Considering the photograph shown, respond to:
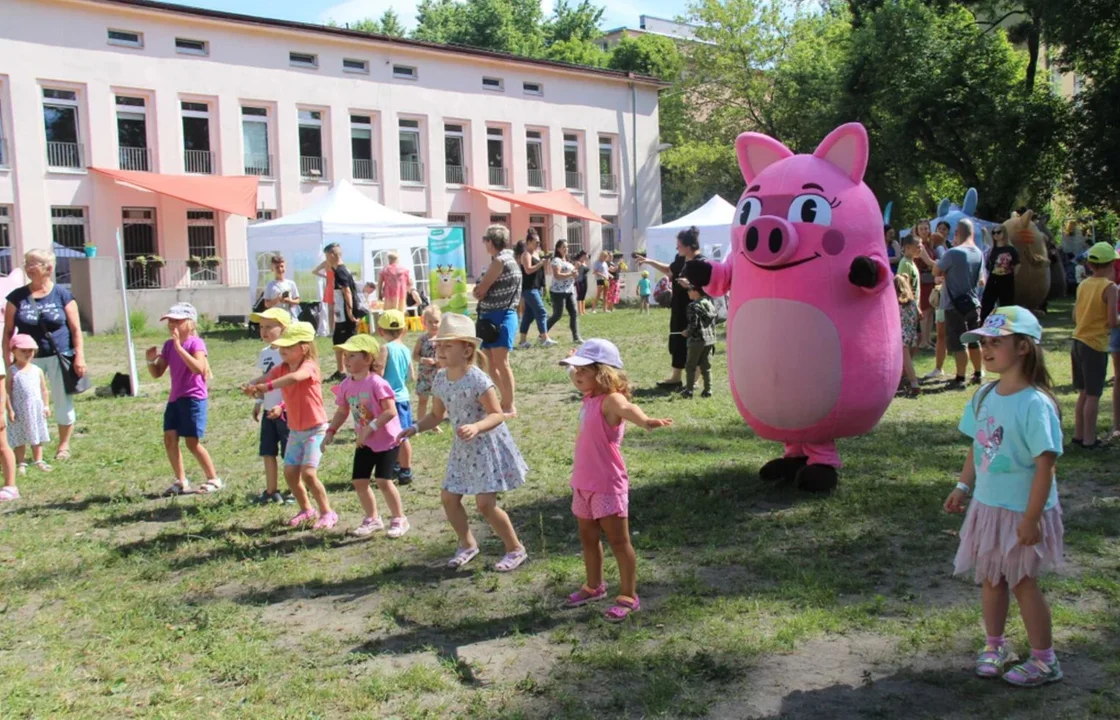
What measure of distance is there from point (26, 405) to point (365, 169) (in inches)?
1044

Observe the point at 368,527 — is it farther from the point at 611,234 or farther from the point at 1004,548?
the point at 611,234

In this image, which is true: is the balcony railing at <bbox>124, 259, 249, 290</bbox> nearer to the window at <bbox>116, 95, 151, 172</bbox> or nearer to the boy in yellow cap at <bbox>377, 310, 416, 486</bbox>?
the window at <bbox>116, 95, 151, 172</bbox>

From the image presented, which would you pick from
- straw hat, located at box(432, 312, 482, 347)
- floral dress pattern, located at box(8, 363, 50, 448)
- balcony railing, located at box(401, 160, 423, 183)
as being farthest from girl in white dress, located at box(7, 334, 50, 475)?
balcony railing, located at box(401, 160, 423, 183)

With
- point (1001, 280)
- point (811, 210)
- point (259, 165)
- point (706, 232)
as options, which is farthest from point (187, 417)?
point (259, 165)

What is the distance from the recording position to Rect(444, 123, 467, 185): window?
3647 centimetres

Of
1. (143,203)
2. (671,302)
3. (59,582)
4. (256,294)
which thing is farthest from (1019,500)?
(143,203)

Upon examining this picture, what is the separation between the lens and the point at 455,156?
36.8 meters

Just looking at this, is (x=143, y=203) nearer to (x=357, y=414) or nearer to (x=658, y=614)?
(x=357, y=414)

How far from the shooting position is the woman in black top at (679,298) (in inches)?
419

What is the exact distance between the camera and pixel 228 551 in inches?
259

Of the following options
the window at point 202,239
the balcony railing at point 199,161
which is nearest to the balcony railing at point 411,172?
the balcony railing at point 199,161

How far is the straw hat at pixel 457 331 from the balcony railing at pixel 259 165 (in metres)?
27.3

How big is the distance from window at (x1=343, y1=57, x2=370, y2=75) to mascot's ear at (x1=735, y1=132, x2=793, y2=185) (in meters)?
27.9

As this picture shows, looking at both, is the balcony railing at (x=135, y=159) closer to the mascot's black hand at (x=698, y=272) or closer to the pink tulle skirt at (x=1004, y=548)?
the mascot's black hand at (x=698, y=272)
